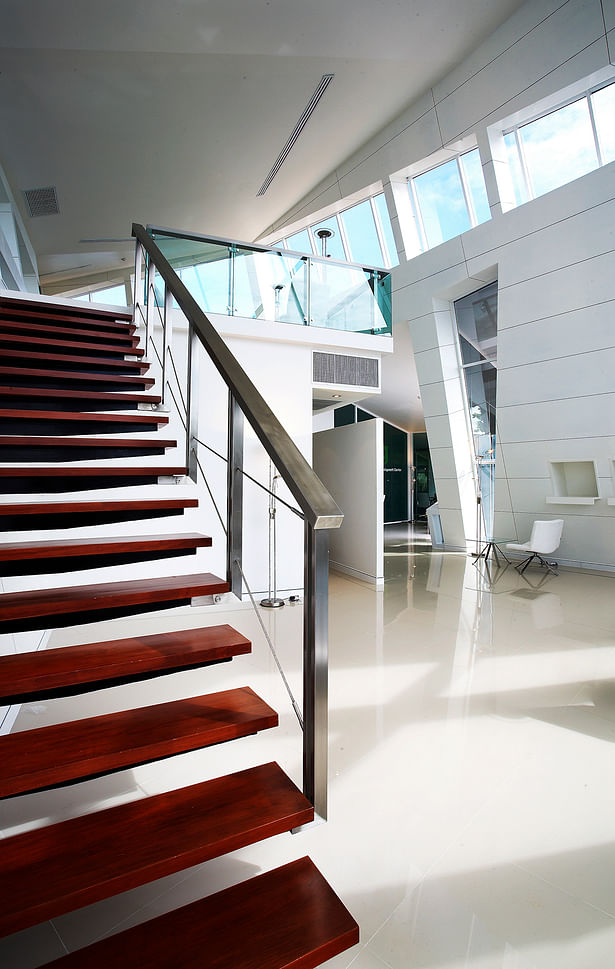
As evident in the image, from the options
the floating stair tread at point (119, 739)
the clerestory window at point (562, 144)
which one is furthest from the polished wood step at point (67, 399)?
the clerestory window at point (562, 144)

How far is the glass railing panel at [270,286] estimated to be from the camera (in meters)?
5.81

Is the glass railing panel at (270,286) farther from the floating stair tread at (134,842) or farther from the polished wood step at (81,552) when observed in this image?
the floating stair tread at (134,842)

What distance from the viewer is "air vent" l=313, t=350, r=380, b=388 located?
6375 millimetres

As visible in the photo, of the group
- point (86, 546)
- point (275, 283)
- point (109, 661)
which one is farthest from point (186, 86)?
point (109, 661)

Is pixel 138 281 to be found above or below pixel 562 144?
below

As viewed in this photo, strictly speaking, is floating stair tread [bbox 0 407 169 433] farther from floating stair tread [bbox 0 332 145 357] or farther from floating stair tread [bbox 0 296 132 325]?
floating stair tread [bbox 0 296 132 325]

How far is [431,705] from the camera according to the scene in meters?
3.18

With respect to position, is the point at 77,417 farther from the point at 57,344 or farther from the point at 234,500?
the point at 234,500

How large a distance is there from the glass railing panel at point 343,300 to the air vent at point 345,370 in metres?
0.35

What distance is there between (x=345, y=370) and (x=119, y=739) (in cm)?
551

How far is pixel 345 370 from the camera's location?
6.55 m

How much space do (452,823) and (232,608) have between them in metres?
3.84

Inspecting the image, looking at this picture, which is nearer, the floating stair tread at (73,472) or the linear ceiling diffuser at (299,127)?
the floating stair tread at (73,472)

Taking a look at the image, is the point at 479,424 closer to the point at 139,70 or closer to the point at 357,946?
the point at 139,70
